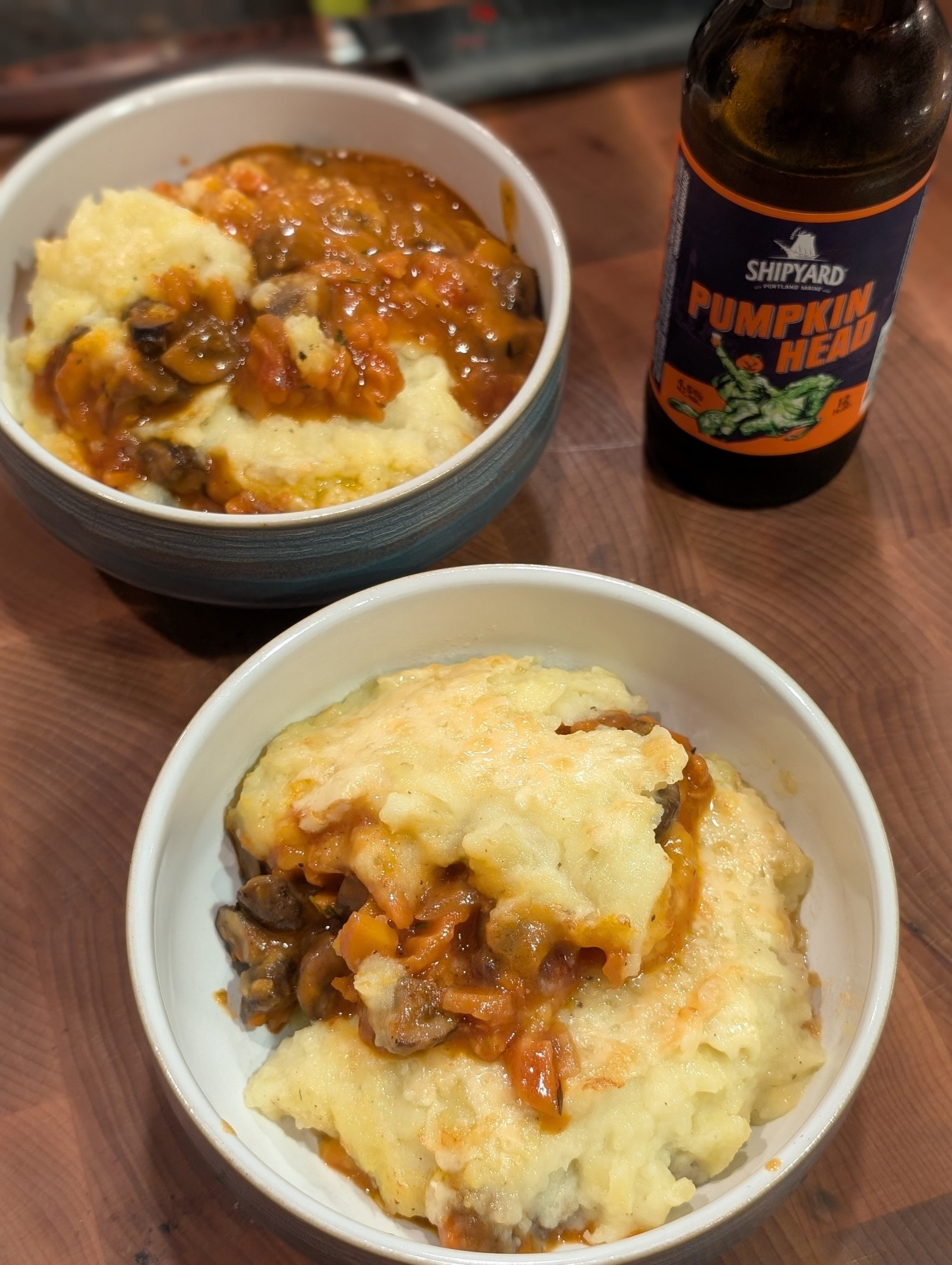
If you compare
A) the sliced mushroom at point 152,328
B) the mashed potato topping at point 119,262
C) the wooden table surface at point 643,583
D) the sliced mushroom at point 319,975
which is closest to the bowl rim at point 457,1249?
the sliced mushroom at point 319,975

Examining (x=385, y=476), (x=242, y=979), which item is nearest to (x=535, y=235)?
(x=385, y=476)

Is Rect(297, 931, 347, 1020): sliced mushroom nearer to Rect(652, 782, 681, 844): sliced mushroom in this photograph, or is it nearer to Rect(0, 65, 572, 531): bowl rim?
Rect(652, 782, 681, 844): sliced mushroom

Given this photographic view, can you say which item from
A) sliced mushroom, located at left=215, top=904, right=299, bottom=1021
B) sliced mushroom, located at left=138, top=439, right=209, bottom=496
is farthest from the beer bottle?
sliced mushroom, located at left=215, top=904, right=299, bottom=1021

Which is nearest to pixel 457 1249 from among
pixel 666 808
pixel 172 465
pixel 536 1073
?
pixel 536 1073

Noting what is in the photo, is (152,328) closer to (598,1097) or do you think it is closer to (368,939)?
(368,939)

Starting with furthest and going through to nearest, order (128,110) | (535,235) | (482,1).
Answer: (482,1)
(128,110)
(535,235)

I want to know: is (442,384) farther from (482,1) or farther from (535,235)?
(482,1)
